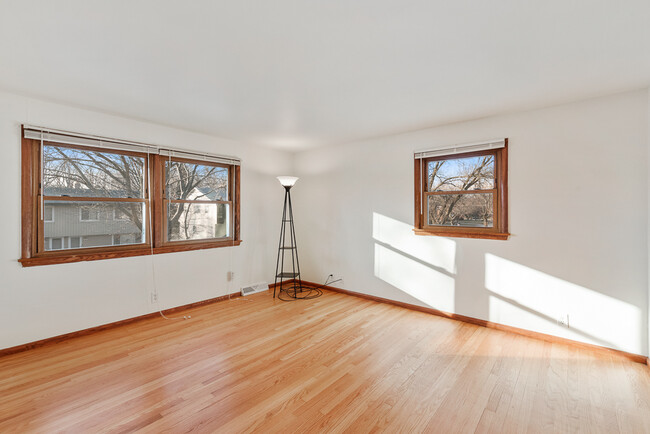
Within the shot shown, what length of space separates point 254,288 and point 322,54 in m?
3.55

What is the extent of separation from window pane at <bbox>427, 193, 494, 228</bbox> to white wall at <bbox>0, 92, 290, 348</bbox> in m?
2.64

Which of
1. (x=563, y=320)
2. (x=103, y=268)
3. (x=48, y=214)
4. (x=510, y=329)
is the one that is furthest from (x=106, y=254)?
(x=563, y=320)

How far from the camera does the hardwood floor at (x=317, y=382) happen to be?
1785 millimetres

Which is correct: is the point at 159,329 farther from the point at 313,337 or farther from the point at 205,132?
the point at 205,132

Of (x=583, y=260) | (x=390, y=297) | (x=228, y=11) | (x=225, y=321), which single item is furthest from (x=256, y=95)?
(x=583, y=260)

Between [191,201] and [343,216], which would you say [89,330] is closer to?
[191,201]

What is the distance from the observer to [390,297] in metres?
4.06

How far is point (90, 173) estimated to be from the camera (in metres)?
3.13

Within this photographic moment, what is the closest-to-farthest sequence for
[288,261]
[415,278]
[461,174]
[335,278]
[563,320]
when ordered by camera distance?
[563,320] → [461,174] → [415,278] → [335,278] → [288,261]

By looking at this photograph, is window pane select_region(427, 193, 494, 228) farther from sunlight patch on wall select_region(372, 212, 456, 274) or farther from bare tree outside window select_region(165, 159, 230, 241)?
bare tree outside window select_region(165, 159, 230, 241)

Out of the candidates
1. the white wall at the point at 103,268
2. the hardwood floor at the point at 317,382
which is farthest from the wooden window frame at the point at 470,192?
the white wall at the point at 103,268

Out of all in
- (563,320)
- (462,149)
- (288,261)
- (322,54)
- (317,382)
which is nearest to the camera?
(322,54)

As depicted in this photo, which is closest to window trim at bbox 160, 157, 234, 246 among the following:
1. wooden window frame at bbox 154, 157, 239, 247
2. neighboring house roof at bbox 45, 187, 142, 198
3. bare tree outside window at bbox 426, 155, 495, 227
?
wooden window frame at bbox 154, 157, 239, 247

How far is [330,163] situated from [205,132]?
1899mm
